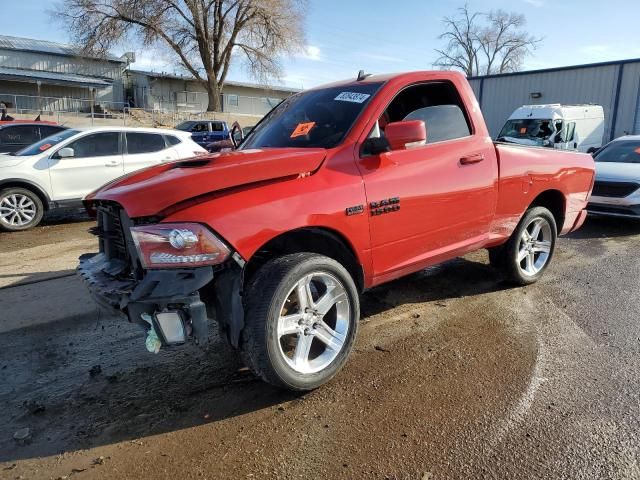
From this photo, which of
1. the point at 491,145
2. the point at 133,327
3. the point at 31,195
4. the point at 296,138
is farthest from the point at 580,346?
the point at 31,195

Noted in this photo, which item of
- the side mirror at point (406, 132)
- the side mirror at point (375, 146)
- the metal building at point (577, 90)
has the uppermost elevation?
the metal building at point (577, 90)

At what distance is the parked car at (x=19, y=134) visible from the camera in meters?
11.9

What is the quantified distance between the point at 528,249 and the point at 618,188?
14.2 feet

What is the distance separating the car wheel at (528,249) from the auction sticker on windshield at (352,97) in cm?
223

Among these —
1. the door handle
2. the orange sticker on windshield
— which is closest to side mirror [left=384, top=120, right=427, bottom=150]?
the orange sticker on windshield

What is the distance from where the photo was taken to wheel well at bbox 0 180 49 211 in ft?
27.4

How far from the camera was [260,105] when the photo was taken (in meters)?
53.2

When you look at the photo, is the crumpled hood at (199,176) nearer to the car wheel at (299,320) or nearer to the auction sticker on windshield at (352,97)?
the car wheel at (299,320)

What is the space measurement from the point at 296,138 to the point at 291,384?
1898 mm

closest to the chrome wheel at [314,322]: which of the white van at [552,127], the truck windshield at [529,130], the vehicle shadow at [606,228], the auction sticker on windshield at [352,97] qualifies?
the auction sticker on windshield at [352,97]

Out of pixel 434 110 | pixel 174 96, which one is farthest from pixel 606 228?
pixel 174 96

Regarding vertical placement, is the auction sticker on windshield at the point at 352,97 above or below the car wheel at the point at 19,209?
above

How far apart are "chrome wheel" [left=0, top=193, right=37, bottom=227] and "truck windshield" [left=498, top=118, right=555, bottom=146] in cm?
1294

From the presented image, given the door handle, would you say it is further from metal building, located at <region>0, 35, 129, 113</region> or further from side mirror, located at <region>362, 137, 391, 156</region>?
metal building, located at <region>0, 35, 129, 113</region>
